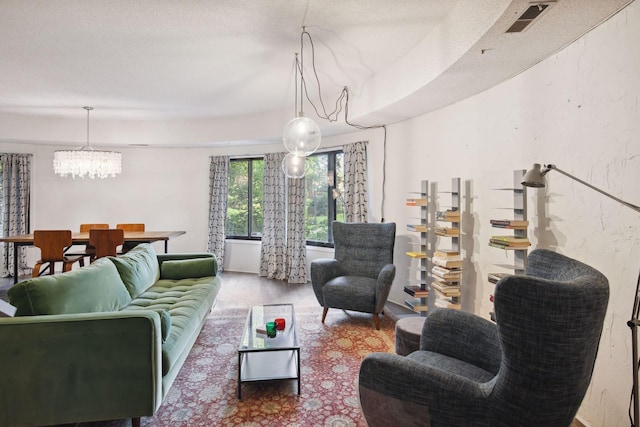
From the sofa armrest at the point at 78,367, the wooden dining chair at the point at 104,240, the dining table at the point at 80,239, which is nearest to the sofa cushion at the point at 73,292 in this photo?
the sofa armrest at the point at 78,367

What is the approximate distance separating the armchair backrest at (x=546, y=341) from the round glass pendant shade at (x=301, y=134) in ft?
5.94

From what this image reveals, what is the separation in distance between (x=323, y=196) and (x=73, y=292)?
380 centimetres

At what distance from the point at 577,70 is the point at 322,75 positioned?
2322 millimetres

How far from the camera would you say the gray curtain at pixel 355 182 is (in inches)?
180

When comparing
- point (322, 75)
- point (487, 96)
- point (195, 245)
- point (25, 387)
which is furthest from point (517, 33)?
point (195, 245)

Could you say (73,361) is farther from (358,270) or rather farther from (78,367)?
(358,270)

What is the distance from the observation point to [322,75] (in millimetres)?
3641

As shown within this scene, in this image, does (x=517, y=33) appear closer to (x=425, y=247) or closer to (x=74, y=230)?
(x=425, y=247)

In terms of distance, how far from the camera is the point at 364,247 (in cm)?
384

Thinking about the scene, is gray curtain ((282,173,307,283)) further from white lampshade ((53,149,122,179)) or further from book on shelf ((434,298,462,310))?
white lampshade ((53,149,122,179))

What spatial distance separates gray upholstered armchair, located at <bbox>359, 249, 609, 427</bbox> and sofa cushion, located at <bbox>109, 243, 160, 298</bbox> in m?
2.23

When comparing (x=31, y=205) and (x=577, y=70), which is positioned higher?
(x=577, y=70)

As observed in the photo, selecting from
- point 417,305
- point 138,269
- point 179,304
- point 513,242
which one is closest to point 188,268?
point 138,269

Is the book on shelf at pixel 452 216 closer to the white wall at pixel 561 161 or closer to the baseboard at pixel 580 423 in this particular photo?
the white wall at pixel 561 161
